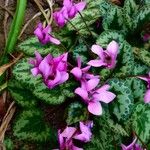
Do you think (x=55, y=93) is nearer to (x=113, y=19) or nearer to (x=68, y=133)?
(x=68, y=133)

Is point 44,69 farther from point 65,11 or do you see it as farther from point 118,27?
point 118,27

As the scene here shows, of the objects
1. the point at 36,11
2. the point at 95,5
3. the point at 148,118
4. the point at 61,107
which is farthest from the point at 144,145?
the point at 36,11

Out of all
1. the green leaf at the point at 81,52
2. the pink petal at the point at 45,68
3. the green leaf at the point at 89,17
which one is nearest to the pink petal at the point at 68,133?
the pink petal at the point at 45,68

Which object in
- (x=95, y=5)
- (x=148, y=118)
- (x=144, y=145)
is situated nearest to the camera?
(x=144, y=145)

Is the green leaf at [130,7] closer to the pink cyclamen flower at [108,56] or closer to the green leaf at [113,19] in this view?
the green leaf at [113,19]

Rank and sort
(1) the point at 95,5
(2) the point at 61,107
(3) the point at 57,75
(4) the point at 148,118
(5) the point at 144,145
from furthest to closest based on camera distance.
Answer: (1) the point at 95,5 → (2) the point at 61,107 → (4) the point at 148,118 → (5) the point at 144,145 → (3) the point at 57,75

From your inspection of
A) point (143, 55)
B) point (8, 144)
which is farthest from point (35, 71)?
point (143, 55)

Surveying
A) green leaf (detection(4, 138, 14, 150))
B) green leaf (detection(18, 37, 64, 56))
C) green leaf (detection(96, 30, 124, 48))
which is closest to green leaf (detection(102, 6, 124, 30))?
green leaf (detection(96, 30, 124, 48))

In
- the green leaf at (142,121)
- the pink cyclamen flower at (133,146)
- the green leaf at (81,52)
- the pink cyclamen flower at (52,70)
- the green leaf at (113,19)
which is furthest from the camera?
the green leaf at (113,19)
